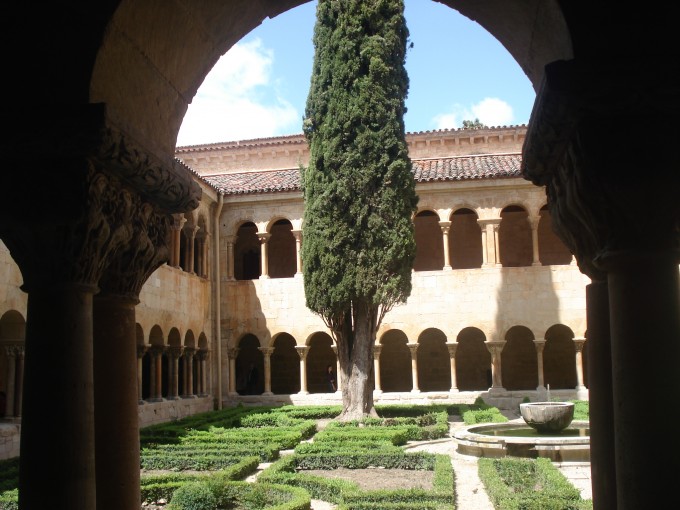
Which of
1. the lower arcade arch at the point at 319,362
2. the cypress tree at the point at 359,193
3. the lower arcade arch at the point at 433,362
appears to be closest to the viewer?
the cypress tree at the point at 359,193

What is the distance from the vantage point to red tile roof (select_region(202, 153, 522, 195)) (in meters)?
22.7

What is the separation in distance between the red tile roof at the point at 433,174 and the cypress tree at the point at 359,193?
2989mm

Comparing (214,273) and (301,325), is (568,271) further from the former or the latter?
(214,273)

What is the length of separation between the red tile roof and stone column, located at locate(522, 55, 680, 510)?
59.4 feet

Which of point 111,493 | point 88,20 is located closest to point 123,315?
point 111,493

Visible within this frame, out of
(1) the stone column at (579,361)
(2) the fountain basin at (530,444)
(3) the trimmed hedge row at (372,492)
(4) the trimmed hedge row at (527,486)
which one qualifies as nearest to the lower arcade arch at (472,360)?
(1) the stone column at (579,361)

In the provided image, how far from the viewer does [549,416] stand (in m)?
13.7

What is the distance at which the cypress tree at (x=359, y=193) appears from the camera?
18438 mm

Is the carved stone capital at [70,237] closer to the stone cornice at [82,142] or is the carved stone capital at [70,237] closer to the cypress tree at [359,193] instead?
the stone cornice at [82,142]

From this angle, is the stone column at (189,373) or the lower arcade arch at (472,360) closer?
the stone column at (189,373)

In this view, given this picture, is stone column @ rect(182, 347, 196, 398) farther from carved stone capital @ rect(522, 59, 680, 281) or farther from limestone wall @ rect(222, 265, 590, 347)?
carved stone capital @ rect(522, 59, 680, 281)

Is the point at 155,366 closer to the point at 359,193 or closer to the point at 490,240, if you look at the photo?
the point at 359,193

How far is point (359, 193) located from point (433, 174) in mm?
5514

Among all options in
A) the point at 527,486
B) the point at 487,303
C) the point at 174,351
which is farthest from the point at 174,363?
the point at 527,486
